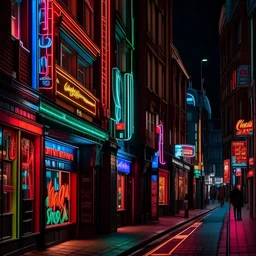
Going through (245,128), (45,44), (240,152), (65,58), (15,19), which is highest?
(15,19)

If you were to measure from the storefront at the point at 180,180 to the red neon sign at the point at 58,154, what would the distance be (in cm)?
2492

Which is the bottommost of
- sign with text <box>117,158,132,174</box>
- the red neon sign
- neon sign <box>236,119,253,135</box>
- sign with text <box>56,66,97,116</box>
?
sign with text <box>117,158,132,174</box>

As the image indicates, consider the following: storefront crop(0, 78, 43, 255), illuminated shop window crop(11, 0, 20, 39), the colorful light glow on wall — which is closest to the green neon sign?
storefront crop(0, 78, 43, 255)

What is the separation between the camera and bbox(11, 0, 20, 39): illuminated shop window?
16281 mm

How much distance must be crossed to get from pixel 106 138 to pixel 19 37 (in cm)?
893

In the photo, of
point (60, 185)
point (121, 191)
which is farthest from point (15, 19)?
point (121, 191)

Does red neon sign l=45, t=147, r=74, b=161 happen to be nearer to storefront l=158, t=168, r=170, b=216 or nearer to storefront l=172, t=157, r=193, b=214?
storefront l=158, t=168, r=170, b=216

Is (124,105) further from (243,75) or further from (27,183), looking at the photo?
(243,75)

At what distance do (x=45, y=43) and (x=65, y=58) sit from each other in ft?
14.9

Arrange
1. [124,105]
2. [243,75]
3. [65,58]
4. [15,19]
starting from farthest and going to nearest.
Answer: [243,75] < [124,105] < [65,58] < [15,19]

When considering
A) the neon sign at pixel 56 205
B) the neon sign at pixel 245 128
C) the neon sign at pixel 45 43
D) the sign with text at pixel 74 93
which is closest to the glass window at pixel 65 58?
the sign with text at pixel 74 93

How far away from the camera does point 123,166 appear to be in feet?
99.0

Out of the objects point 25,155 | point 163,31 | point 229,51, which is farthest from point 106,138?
point 229,51

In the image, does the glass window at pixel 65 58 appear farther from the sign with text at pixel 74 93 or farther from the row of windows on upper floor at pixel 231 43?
the row of windows on upper floor at pixel 231 43
